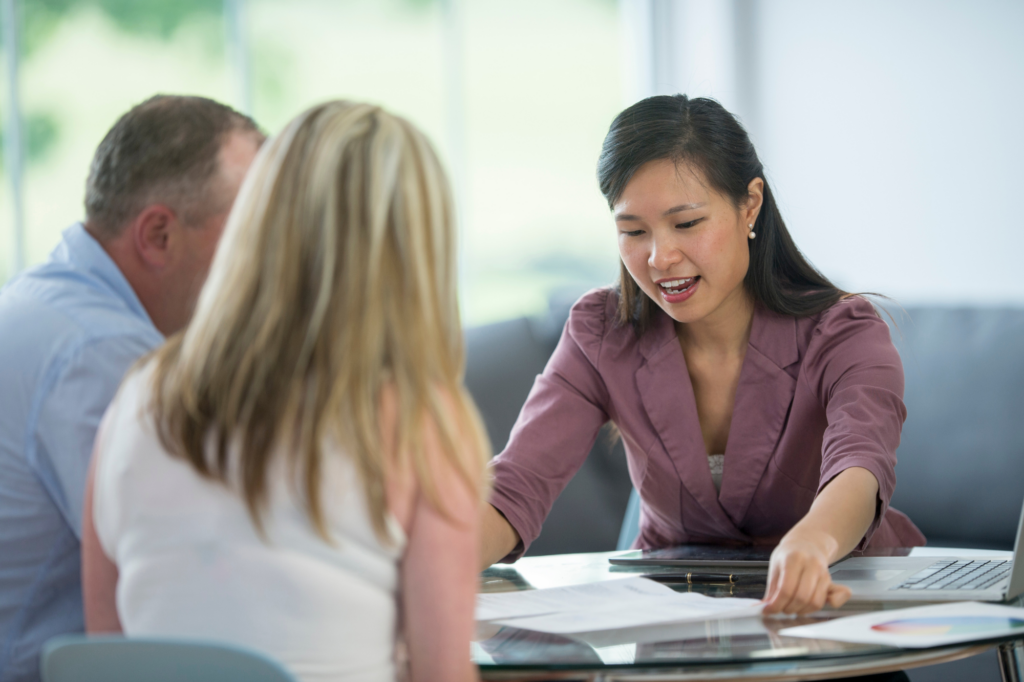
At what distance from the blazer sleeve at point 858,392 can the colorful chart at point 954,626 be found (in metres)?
0.34

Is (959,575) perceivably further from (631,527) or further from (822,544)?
(631,527)

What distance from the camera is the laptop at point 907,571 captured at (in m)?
1.18

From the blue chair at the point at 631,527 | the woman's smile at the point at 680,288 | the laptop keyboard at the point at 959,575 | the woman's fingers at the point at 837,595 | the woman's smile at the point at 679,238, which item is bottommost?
the blue chair at the point at 631,527

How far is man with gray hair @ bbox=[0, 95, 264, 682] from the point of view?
43.2 inches

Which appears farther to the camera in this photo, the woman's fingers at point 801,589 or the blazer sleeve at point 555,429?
the blazer sleeve at point 555,429

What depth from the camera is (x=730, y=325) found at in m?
1.76

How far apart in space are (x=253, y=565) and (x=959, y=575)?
0.95m

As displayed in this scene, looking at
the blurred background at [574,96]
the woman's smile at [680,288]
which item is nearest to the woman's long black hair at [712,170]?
the woman's smile at [680,288]

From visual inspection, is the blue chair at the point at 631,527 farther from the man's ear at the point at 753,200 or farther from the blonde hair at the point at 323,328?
the blonde hair at the point at 323,328

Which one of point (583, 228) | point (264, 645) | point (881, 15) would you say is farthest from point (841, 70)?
point (264, 645)

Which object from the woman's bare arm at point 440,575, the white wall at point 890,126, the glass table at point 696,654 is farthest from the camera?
the white wall at point 890,126

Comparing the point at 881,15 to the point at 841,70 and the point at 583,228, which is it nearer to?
the point at 841,70

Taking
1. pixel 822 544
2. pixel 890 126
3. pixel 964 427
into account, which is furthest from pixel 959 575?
pixel 890 126

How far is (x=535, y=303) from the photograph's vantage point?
4.86 m
